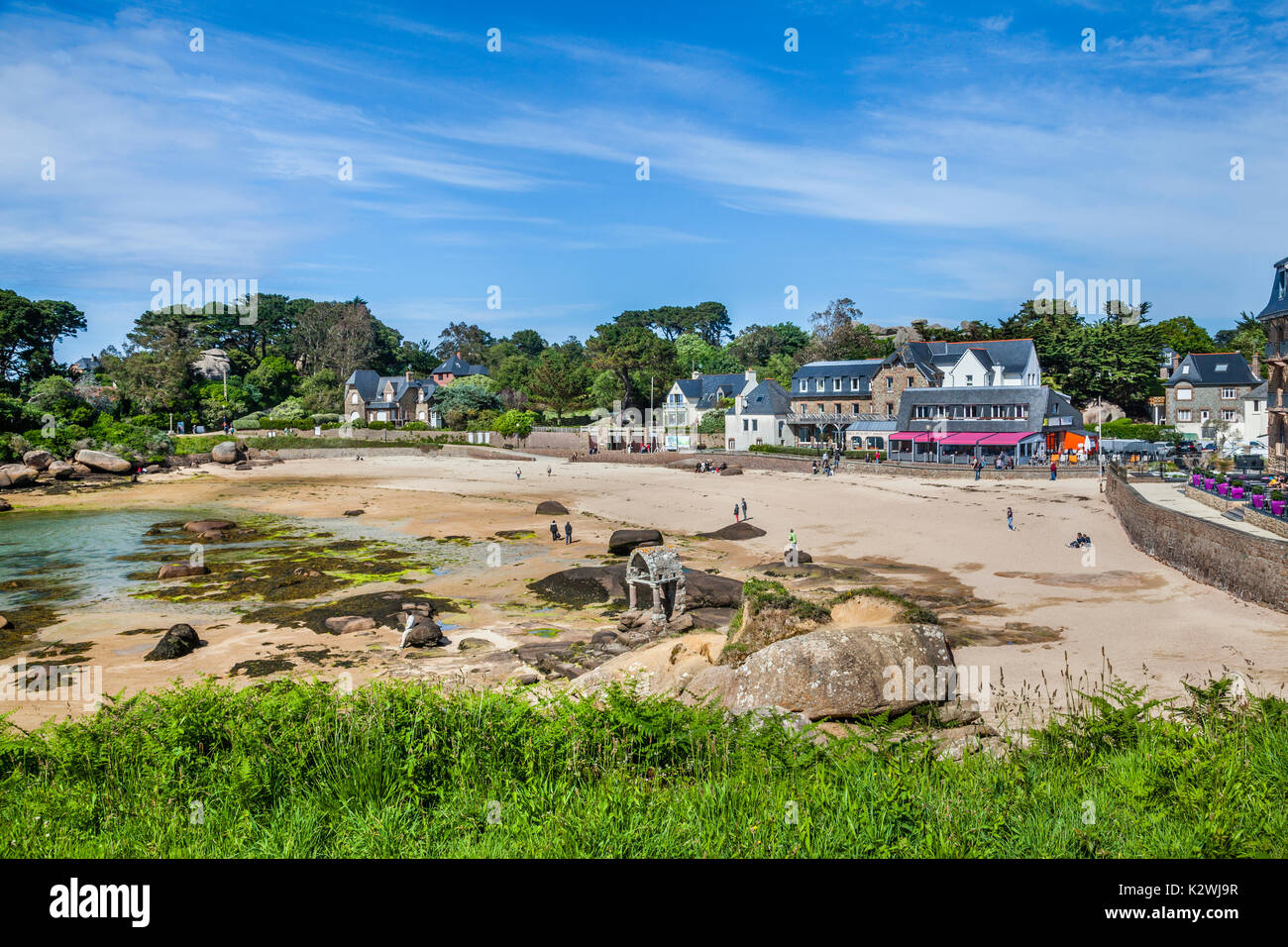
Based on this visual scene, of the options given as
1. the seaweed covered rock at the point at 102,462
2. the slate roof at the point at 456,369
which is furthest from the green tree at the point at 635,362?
the seaweed covered rock at the point at 102,462

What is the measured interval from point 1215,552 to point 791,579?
46.8 ft

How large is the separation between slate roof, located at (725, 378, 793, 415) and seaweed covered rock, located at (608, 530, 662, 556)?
45.4 m

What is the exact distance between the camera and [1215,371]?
76.0 m

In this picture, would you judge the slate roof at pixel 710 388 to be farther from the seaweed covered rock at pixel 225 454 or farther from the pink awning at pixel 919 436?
the seaweed covered rock at pixel 225 454

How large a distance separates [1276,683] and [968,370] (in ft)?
191

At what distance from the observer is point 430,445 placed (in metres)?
87.0

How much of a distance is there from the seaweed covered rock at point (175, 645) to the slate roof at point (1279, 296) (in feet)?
170

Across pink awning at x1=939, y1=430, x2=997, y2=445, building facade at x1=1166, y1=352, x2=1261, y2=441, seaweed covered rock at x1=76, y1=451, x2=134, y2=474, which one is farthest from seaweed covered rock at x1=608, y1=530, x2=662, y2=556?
building facade at x1=1166, y1=352, x2=1261, y2=441

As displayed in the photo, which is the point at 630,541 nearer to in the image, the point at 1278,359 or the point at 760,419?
the point at 1278,359

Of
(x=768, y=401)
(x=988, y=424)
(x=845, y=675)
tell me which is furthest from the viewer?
(x=768, y=401)

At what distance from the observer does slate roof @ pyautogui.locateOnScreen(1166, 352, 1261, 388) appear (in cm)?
7400

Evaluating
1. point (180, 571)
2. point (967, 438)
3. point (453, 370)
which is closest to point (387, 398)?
point (453, 370)

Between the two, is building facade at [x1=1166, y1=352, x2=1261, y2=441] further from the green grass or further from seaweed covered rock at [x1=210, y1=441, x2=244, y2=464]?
seaweed covered rock at [x1=210, y1=441, x2=244, y2=464]

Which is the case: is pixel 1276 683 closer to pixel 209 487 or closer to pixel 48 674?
pixel 48 674
